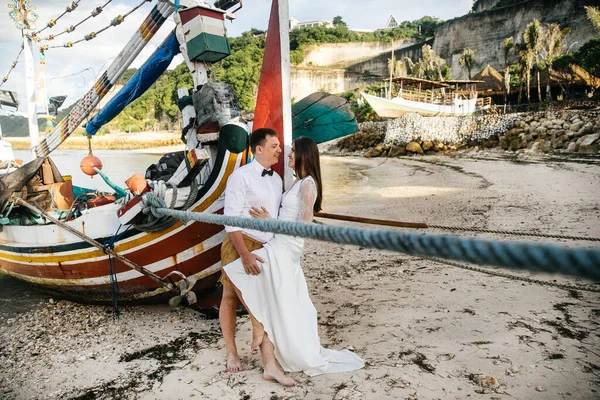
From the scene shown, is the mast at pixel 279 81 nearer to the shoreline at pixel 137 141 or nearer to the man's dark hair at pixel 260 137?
the man's dark hair at pixel 260 137

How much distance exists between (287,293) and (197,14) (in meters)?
2.77

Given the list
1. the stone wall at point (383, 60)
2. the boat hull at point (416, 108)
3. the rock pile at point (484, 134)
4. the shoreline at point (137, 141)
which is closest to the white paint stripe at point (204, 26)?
Result: the rock pile at point (484, 134)

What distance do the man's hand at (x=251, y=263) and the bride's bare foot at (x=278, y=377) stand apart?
2.53 feet

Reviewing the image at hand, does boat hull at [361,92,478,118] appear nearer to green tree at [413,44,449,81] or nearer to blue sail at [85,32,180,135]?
green tree at [413,44,449,81]

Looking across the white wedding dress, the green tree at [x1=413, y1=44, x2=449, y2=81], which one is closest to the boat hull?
the green tree at [x1=413, y1=44, x2=449, y2=81]

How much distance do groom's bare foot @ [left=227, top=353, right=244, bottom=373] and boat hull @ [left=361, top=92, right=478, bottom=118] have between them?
27766mm

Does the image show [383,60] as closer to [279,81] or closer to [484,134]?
[484,134]

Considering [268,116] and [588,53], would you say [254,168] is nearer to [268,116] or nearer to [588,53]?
[268,116]

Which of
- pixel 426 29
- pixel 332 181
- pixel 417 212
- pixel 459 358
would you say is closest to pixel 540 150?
pixel 332 181

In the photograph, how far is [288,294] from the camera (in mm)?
2570

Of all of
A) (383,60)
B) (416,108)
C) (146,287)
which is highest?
(383,60)

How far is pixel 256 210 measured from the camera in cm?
264

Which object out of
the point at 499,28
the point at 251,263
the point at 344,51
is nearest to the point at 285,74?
the point at 251,263

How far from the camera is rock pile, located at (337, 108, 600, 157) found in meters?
17.7
